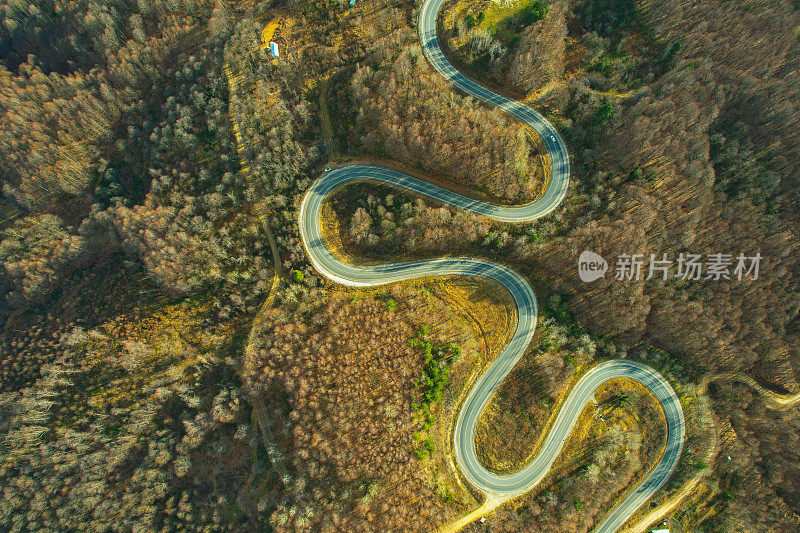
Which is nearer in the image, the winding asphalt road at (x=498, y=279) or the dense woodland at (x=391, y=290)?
the dense woodland at (x=391, y=290)

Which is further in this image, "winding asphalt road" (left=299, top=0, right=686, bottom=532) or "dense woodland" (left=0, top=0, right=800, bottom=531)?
"winding asphalt road" (left=299, top=0, right=686, bottom=532)

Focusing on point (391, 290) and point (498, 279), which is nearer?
point (391, 290)

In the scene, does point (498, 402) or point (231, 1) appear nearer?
point (498, 402)

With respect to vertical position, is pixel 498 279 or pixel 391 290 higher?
pixel 498 279

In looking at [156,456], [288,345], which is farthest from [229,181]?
[156,456]

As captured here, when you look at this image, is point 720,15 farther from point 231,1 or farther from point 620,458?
point 231,1
